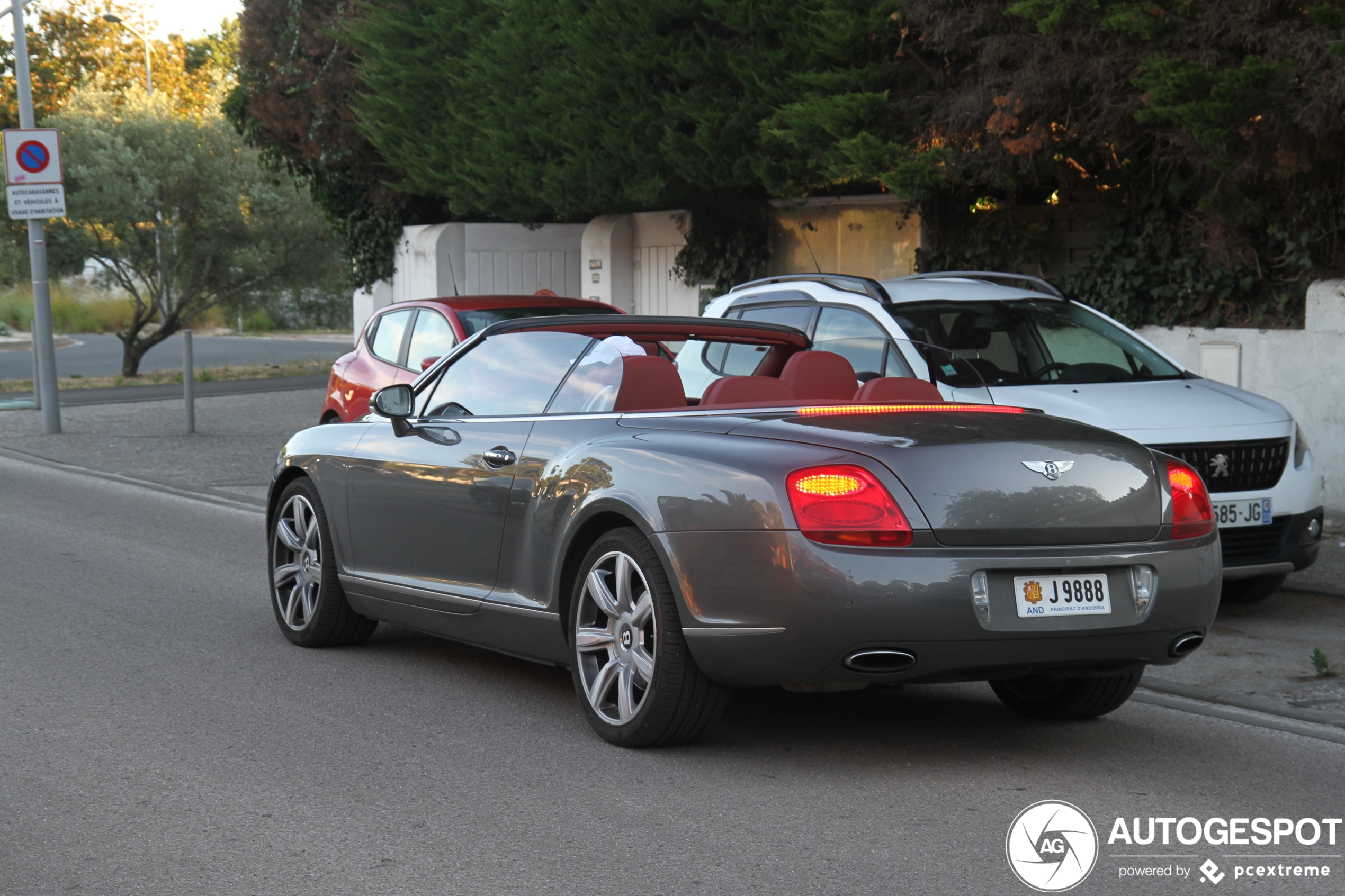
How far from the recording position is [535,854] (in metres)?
4.39

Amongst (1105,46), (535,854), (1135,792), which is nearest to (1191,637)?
(1135,792)

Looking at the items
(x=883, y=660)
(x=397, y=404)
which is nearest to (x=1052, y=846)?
(x=883, y=660)

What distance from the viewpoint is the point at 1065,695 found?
19.6 ft

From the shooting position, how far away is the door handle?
6172mm

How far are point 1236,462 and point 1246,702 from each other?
2.14m

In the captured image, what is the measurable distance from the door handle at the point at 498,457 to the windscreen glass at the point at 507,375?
23 centimetres

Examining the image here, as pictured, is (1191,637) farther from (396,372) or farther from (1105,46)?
(396,372)

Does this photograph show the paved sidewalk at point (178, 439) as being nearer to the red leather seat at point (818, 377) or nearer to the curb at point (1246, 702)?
the red leather seat at point (818, 377)

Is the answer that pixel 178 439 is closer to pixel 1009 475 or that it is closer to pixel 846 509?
pixel 846 509

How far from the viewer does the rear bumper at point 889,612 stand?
489 cm

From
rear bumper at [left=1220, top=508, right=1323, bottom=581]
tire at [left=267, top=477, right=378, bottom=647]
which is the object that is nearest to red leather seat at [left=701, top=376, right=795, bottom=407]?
tire at [left=267, top=477, right=378, bottom=647]

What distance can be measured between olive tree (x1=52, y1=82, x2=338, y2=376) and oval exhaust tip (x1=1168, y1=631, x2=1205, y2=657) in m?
27.3

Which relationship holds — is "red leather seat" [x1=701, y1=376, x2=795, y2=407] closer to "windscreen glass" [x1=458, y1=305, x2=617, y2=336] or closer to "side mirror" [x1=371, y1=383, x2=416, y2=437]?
"side mirror" [x1=371, y1=383, x2=416, y2=437]

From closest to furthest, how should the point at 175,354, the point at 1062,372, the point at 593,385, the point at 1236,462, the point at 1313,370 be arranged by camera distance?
the point at 593,385 < the point at 1236,462 < the point at 1062,372 < the point at 1313,370 < the point at 175,354
